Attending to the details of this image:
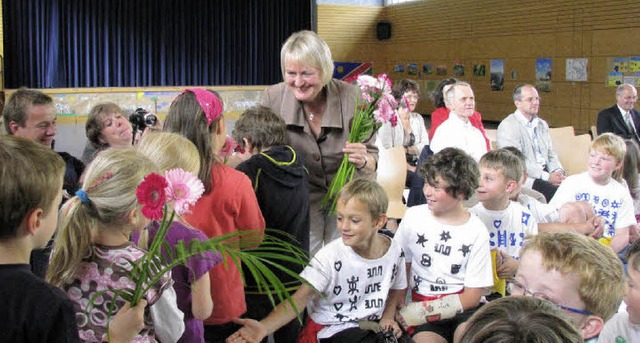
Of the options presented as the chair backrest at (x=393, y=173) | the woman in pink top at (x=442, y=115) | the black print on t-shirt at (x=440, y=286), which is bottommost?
the black print on t-shirt at (x=440, y=286)

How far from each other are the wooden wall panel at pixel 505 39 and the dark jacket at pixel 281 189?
8864mm

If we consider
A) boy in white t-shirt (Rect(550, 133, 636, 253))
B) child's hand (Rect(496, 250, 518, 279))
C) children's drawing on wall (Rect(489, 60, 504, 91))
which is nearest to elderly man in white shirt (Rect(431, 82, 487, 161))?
boy in white t-shirt (Rect(550, 133, 636, 253))

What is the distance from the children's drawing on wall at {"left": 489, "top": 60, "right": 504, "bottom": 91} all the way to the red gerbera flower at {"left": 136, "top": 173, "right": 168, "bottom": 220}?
1192cm

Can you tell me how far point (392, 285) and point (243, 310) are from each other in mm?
685

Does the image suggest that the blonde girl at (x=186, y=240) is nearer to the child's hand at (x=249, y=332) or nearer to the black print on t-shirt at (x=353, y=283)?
the child's hand at (x=249, y=332)

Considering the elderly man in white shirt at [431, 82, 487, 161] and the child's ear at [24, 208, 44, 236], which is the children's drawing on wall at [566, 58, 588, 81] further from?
the child's ear at [24, 208, 44, 236]

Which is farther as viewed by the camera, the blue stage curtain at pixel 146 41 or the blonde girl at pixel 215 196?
the blue stage curtain at pixel 146 41

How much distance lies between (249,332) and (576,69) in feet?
33.1

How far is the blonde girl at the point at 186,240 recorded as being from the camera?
197 cm

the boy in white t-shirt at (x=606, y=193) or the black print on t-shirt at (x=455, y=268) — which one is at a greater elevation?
the boy in white t-shirt at (x=606, y=193)

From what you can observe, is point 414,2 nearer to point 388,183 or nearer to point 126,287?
point 388,183

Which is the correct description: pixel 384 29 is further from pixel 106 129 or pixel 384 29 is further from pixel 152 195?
pixel 152 195

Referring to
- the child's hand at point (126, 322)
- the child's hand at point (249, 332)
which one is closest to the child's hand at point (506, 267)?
the child's hand at point (249, 332)

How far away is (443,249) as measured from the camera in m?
2.81
